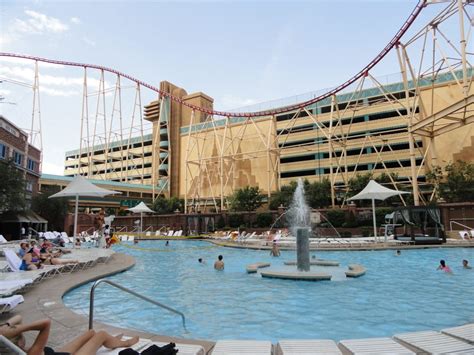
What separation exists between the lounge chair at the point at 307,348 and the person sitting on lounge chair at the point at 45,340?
73.4 inches

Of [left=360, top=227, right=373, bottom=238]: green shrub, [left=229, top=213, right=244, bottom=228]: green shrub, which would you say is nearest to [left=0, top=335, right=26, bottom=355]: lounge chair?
[left=360, top=227, right=373, bottom=238]: green shrub

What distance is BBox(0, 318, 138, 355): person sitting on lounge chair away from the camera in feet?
10.7

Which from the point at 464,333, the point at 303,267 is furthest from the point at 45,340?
the point at 303,267

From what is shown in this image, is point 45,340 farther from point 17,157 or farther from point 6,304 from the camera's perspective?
point 17,157

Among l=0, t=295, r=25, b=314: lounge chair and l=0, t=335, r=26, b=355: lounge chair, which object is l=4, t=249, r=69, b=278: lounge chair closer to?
l=0, t=295, r=25, b=314: lounge chair

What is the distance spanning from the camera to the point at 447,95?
39.0 metres

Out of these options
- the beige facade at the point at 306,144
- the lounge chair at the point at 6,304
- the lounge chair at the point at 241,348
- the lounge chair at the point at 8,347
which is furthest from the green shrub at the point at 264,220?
A: the lounge chair at the point at 8,347

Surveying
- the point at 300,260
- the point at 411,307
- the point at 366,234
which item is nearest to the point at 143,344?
the point at 411,307

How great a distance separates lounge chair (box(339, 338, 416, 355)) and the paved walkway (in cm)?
165

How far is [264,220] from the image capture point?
32.6 meters

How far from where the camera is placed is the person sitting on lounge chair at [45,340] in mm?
3258

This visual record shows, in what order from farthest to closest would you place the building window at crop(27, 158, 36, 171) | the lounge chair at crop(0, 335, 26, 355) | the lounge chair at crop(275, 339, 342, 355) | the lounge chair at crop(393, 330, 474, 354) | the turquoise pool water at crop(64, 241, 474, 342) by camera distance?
the building window at crop(27, 158, 36, 171), the turquoise pool water at crop(64, 241, 474, 342), the lounge chair at crop(275, 339, 342, 355), the lounge chair at crop(393, 330, 474, 354), the lounge chair at crop(0, 335, 26, 355)

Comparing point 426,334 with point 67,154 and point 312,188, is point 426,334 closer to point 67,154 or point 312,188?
point 312,188

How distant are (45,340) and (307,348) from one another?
2.82m
